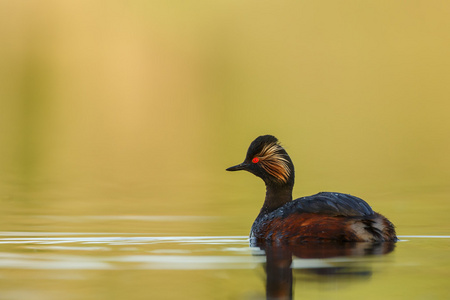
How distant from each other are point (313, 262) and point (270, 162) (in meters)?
2.97

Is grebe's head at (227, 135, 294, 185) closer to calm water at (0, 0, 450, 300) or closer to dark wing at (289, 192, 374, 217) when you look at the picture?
calm water at (0, 0, 450, 300)

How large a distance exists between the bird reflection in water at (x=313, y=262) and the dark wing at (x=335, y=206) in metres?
0.32

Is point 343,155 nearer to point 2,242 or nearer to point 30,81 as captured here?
point 2,242

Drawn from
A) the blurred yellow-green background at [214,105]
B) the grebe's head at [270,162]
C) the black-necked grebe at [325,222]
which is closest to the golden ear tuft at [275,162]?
the grebe's head at [270,162]

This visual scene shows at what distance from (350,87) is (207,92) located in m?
6.70

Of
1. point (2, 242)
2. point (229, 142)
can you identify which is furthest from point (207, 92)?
point (2, 242)

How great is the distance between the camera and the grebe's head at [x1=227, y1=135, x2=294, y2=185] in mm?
10391

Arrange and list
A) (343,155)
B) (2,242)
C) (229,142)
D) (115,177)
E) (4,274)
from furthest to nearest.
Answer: (229,142), (343,155), (115,177), (2,242), (4,274)

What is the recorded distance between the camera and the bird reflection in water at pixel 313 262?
6.66m

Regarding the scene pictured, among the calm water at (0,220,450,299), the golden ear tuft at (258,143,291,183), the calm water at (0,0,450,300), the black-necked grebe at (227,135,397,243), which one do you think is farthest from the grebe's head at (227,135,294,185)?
the calm water at (0,220,450,299)

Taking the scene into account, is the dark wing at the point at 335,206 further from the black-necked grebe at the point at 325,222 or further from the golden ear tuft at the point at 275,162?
the golden ear tuft at the point at 275,162

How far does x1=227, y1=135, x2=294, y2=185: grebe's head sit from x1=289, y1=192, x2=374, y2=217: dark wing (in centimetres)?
107

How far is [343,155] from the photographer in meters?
24.4

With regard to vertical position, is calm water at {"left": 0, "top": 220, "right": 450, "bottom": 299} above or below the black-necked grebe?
below
